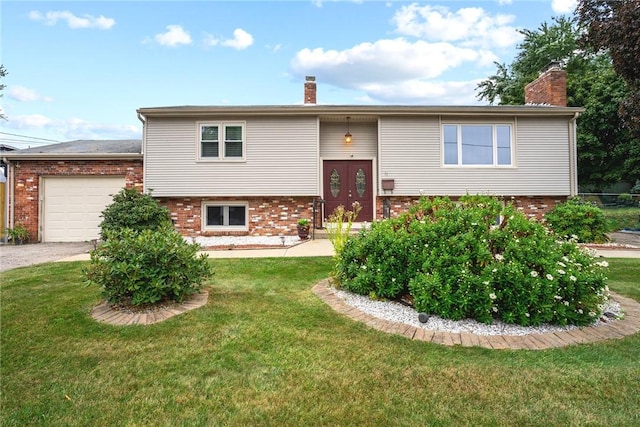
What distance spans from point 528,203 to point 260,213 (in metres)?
8.55

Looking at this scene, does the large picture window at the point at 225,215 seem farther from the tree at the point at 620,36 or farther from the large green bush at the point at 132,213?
the tree at the point at 620,36

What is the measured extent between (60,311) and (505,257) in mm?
4758

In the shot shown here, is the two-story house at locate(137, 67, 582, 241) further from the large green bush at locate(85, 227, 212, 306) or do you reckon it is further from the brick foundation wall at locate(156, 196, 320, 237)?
the large green bush at locate(85, 227, 212, 306)

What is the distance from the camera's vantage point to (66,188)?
10.3m

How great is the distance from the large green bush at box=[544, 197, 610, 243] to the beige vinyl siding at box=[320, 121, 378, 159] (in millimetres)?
5547

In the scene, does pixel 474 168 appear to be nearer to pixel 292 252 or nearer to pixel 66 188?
pixel 292 252

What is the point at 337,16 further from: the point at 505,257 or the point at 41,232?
the point at 41,232

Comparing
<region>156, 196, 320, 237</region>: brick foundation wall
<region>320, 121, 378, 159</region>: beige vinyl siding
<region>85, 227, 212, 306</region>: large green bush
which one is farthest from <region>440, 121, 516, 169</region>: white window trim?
<region>85, 227, 212, 306</region>: large green bush

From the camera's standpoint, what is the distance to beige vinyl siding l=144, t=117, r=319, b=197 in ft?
33.5

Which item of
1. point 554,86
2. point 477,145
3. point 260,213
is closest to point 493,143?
point 477,145

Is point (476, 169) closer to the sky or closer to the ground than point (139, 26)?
closer to the ground

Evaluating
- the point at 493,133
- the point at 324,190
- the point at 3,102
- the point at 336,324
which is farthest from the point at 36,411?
the point at 3,102

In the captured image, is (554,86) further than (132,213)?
Yes

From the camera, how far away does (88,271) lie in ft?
12.1
